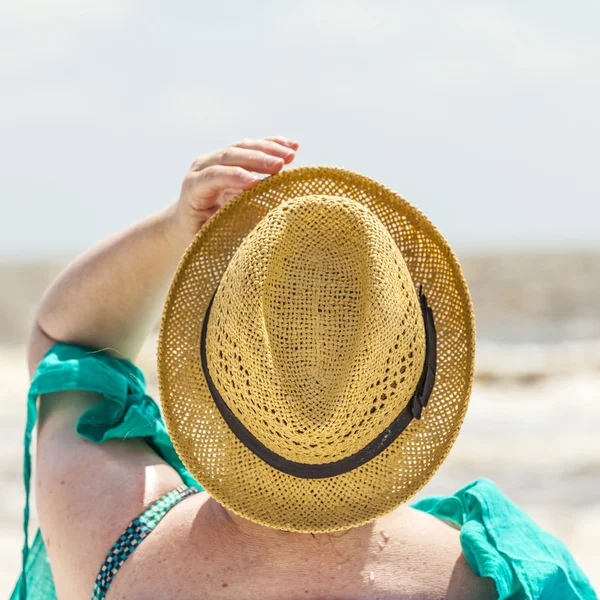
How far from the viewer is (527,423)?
26.3ft

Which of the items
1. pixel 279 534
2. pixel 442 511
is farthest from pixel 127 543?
pixel 442 511

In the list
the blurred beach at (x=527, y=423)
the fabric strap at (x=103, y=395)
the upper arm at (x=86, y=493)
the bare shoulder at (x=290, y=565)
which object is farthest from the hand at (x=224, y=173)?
the blurred beach at (x=527, y=423)

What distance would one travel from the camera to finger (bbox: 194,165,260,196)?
5.11 ft

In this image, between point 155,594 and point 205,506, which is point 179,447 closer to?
point 205,506

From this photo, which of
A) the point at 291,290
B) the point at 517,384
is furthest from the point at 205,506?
the point at 517,384

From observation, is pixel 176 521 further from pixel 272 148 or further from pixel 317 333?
pixel 272 148

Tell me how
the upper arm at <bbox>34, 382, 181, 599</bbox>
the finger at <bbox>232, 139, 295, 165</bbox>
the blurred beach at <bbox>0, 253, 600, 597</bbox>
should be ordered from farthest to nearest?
the blurred beach at <bbox>0, 253, 600, 597</bbox>, the finger at <bbox>232, 139, 295, 165</bbox>, the upper arm at <bbox>34, 382, 181, 599</bbox>

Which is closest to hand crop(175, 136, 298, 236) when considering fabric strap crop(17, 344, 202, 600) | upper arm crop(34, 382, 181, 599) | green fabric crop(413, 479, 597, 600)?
fabric strap crop(17, 344, 202, 600)

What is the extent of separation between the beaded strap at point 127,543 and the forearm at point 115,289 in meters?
0.54

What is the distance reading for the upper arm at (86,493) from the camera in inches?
58.7

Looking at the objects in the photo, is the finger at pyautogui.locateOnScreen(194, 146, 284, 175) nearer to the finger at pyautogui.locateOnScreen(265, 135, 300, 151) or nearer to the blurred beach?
the finger at pyautogui.locateOnScreen(265, 135, 300, 151)

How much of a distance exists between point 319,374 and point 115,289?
2.46 ft

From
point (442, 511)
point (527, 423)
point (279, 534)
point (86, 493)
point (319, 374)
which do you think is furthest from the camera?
point (527, 423)

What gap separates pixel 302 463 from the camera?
1.33 metres
